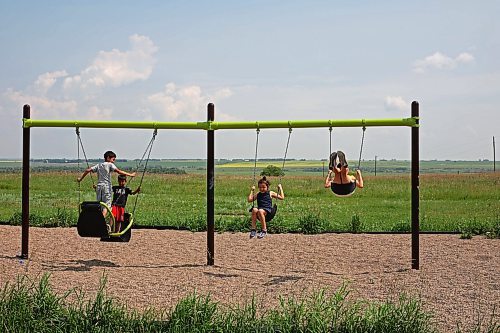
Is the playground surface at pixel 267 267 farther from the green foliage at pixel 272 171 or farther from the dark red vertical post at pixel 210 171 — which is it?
the green foliage at pixel 272 171

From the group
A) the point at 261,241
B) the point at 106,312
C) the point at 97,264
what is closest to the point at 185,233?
the point at 261,241

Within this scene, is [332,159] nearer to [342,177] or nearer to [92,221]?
[342,177]

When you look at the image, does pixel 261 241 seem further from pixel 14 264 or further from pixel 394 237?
pixel 14 264

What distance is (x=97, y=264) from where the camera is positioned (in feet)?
27.8

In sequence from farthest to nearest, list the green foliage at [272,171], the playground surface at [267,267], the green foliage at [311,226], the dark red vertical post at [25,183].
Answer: the green foliage at [311,226] → the green foliage at [272,171] → the dark red vertical post at [25,183] → the playground surface at [267,267]

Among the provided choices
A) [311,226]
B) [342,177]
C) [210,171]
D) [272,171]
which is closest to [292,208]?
[311,226]

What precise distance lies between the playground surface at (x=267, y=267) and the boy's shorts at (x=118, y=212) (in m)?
0.59

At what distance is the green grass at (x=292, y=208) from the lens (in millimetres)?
12133

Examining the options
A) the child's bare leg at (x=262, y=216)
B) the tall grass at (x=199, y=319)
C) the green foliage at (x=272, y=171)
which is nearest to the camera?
the tall grass at (x=199, y=319)

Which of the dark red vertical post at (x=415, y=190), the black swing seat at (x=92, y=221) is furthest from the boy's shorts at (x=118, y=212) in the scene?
the dark red vertical post at (x=415, y=190)

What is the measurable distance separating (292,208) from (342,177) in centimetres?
1181

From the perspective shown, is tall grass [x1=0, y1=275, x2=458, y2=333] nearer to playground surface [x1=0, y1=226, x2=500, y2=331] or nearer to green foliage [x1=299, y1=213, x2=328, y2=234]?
playground surface [x1=0, y1=226, x2=500, y2=331]

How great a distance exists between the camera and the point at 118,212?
27.7 feet

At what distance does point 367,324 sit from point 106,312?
6.50 feet
